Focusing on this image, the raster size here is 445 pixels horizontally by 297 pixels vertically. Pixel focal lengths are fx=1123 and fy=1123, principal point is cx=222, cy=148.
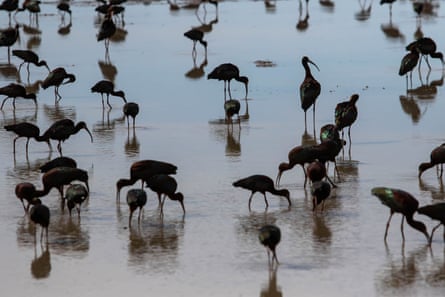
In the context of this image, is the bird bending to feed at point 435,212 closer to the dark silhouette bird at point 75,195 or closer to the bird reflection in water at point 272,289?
the bird reflection in water at point 272,289

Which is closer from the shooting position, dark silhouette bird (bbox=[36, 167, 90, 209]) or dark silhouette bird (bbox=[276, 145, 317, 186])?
dark silhouette bird (bbox=[36, 167, 90, 209])

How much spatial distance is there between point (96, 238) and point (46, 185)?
185 centimetres

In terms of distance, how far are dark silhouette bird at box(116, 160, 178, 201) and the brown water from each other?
1.22 ft

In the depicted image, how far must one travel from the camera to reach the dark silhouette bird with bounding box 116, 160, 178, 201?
16.5 meters

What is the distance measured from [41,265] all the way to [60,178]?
2.94 meters

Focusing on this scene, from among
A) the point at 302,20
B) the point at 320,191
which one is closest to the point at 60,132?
the point at 320,191

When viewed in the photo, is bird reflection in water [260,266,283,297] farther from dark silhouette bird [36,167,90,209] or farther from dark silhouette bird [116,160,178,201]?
dark silhouette bird [36,167,90,209]

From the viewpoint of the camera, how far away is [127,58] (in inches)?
1308

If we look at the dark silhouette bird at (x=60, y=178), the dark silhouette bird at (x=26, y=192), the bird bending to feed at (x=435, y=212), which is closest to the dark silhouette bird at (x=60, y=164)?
the dark silhouette bird at (x=60, y=178)

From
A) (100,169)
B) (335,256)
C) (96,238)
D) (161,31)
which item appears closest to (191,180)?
(100,169)

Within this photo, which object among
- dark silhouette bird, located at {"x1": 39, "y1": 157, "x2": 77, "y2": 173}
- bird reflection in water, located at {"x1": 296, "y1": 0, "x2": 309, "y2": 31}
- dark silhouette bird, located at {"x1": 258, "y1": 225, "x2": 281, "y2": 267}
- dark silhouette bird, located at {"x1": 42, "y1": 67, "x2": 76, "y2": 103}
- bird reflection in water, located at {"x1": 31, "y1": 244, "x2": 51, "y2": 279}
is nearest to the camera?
dark silhouette bird, located at {"x1": 258, "y1": 225, "x2": 281, "y2": 267}

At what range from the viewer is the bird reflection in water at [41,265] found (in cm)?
1318

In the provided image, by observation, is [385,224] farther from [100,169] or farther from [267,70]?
[267,70]

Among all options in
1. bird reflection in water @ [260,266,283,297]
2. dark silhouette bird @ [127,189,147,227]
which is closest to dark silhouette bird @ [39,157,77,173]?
dark silhouette bird @ [127,189,147,227]
